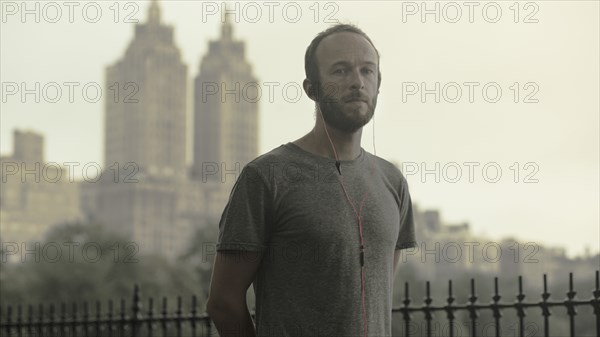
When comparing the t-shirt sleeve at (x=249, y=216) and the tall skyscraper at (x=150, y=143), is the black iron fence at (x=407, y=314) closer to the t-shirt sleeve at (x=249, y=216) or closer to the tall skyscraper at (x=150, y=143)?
the t-shirt sleeve at (x=249, y=216)

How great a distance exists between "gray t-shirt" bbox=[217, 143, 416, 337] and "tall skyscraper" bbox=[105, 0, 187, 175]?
129 metres

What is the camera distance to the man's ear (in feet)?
9.83

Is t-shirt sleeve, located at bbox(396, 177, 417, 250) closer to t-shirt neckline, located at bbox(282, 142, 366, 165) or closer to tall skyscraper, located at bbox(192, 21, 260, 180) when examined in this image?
t-shirt neckline, located at bbox(282, 142, 366, 165)

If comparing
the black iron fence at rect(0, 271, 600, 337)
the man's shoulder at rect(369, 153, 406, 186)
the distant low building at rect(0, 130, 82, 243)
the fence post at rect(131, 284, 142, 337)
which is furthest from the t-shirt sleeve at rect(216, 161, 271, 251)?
the distant low building at rect(0, 130, 82, 243)

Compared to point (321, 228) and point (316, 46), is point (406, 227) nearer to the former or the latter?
point (321, 228)

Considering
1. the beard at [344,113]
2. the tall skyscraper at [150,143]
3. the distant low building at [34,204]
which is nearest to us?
the beard at [344,113]

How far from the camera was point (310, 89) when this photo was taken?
3.02 m

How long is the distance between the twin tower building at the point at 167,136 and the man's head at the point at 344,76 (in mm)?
122026

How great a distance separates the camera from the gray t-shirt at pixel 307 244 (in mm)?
2758

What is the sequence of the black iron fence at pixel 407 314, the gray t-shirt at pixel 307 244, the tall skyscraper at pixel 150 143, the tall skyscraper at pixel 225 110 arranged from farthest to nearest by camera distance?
the tall skyscraper at pixel 225 110
the tall skyscraper at pixel 150 143
the black iron fence at pixel 407 314
the gray t-shirt at pixel 307 244

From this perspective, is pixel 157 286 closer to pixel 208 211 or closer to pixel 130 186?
pixel 130 186

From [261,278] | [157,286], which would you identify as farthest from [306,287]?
[157,286]

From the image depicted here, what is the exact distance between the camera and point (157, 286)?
1506 inches

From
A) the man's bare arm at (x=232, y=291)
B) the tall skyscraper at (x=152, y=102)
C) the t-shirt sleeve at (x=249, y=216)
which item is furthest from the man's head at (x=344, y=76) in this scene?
the tall skyscraper at (x=152, y=102)
